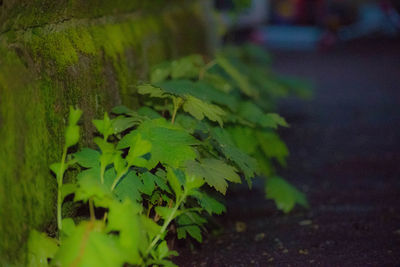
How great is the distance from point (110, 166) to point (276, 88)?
229cm

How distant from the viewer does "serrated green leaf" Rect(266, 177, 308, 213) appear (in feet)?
7.70

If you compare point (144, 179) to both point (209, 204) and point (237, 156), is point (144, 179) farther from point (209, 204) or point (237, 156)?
point (237, 156)

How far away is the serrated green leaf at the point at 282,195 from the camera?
2.35 metres

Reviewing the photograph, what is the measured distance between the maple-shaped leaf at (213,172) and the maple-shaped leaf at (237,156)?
3.1 inches

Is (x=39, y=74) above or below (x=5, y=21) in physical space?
below

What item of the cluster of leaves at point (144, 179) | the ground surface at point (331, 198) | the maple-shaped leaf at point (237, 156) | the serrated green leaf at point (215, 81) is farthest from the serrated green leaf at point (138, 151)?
the serrated green leaf at point (215, 81)

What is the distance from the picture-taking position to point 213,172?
4.81 ft

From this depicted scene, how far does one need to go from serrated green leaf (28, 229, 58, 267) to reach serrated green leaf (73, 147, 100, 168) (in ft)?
0.77

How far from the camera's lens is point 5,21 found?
4.23 ft

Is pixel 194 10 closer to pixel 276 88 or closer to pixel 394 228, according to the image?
pixel 276 88

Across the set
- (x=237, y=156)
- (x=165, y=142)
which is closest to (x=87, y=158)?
(x=165, y=142)

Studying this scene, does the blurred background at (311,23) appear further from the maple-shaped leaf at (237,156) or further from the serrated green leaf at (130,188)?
the serrated green leaf at (130,188)

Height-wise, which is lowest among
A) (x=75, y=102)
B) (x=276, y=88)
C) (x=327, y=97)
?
(x=327, y=97)

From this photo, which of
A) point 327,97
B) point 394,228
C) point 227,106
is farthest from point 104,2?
point 327,97
